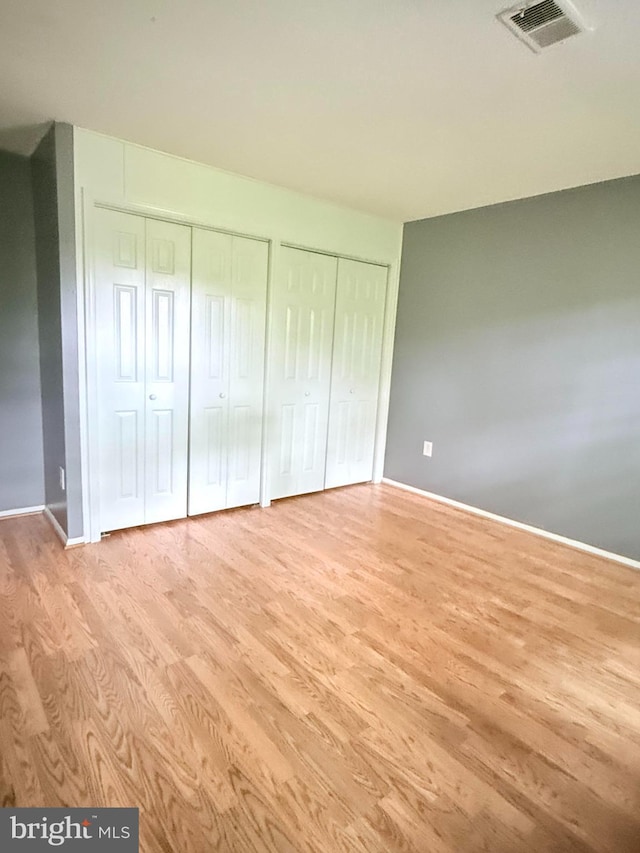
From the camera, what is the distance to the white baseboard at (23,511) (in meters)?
3.04

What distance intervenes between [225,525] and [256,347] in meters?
1.25

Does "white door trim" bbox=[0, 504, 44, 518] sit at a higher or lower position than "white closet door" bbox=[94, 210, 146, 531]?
lower

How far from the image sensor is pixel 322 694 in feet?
5.46

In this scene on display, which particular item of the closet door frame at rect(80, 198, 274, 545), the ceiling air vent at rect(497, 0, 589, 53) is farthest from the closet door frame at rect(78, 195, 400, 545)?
the ceiling air vent at rect(497, 0, 589, 53)

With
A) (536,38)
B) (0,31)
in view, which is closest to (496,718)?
(536,38)

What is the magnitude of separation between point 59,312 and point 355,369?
224 cm

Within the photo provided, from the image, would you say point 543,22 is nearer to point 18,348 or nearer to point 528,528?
point 528,528

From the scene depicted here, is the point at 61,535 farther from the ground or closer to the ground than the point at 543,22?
closer to the ground

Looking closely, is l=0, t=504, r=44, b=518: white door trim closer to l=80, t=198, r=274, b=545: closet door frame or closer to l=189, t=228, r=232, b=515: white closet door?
l=80, t=198, r=274, b=545: closet door frame

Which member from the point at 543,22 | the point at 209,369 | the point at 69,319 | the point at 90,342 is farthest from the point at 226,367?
the point at 543,22

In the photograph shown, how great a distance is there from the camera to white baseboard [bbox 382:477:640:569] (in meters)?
2.88

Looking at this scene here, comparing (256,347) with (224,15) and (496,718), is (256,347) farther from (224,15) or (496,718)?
(496,718)

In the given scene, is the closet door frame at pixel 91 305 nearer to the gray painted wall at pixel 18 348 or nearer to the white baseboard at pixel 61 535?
the white baseboard at pixel 61 535

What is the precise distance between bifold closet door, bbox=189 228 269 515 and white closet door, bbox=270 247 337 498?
0.51 feet
